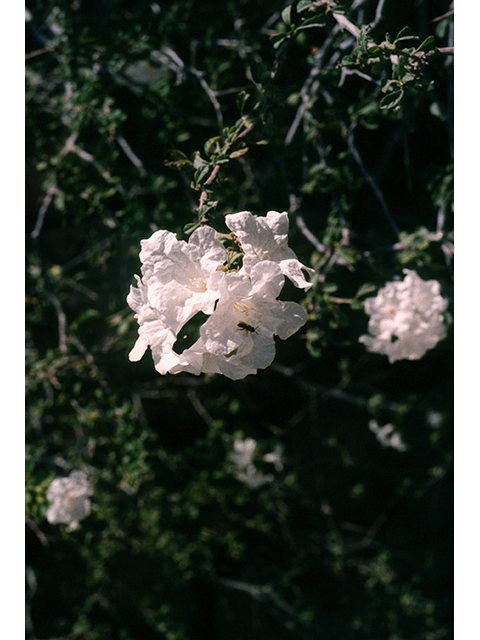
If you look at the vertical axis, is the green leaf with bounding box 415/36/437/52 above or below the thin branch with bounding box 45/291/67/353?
above

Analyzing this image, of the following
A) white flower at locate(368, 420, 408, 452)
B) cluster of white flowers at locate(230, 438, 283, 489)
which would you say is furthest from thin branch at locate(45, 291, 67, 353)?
white flower at locate(368, 420, 408, 452)

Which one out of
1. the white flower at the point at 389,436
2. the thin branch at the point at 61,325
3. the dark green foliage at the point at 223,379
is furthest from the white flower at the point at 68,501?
the white flower at the point at 389,436

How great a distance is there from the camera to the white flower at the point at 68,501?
1.32m

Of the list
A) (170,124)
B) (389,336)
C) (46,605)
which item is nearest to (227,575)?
(46,605)

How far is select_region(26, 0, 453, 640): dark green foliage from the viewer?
4.14ft

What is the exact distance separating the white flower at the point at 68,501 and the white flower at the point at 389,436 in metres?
1.11

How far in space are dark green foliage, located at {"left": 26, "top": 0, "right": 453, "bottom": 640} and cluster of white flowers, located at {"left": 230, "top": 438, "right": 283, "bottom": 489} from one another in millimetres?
68

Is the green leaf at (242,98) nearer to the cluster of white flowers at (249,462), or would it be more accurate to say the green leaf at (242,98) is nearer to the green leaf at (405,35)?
the green leaf at (405,35)

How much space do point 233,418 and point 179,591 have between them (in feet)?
2.56

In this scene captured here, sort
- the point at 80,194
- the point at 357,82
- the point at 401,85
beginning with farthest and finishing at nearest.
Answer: the point at 80,194, the point at 357,82, the point at 401,85

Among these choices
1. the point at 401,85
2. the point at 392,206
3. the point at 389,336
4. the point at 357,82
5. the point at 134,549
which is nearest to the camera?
the point at 401,85

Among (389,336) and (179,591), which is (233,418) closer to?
(179,591)

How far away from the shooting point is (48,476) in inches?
52.7

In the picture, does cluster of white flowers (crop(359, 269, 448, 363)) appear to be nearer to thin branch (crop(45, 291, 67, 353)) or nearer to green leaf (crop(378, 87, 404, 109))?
green leaf (crop(378, 87, 404, 109))
